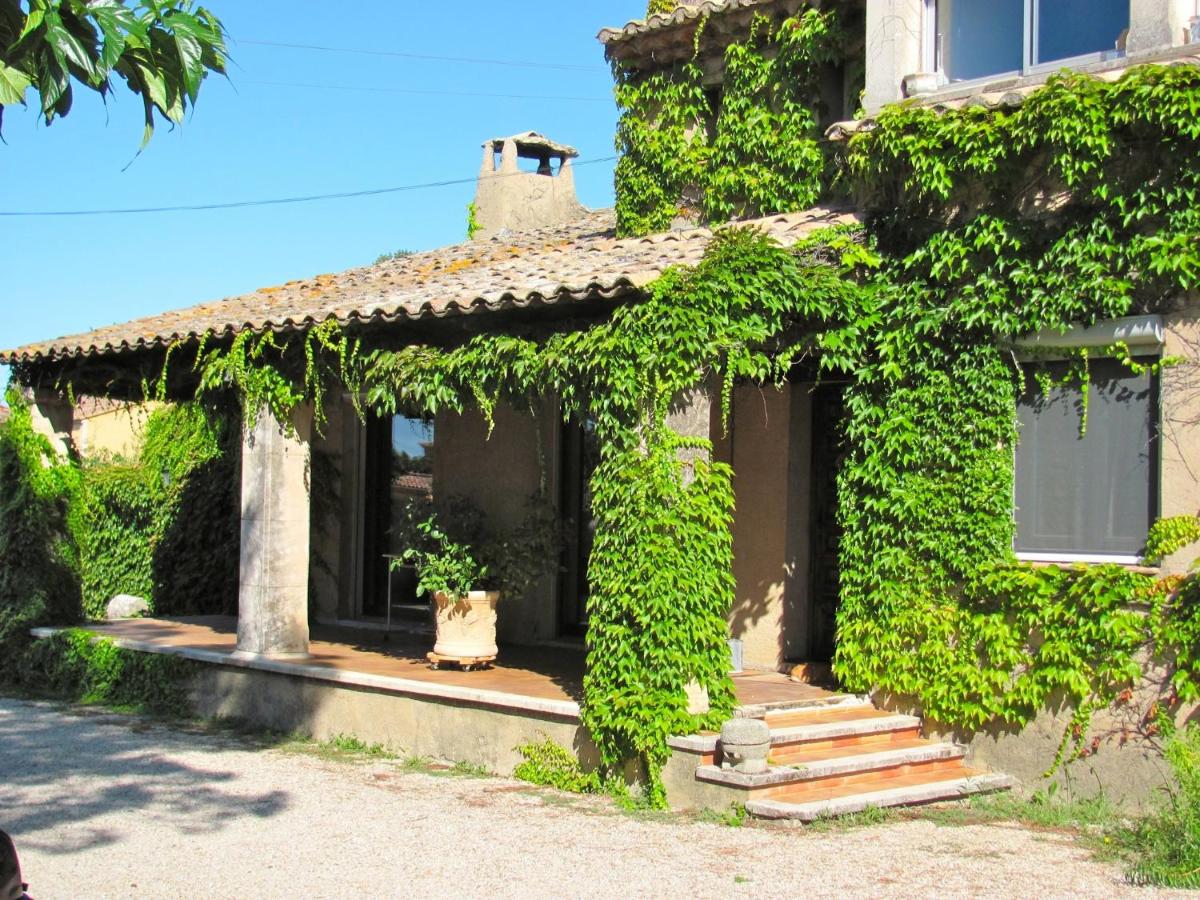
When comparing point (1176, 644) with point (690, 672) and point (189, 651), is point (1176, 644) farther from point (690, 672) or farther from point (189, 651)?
point (189, 651)

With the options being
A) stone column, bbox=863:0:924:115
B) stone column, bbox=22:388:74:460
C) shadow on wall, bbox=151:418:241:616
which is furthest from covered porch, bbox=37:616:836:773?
stone column, bbox=863:0:924:115

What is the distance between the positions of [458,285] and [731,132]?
2.72 metres

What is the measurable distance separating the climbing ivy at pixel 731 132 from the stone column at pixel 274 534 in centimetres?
363

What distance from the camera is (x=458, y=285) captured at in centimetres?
1045

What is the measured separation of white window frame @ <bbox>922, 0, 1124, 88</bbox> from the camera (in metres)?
8.91

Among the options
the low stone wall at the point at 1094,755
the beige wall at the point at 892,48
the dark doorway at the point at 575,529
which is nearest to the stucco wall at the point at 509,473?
the dark doorway at the point at 575,529

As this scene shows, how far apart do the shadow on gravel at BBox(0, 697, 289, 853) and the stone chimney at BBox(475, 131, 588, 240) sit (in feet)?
30.8

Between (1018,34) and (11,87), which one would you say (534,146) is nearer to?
(1018,34)

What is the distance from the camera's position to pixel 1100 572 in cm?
801

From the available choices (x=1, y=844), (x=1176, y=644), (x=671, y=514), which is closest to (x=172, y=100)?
(x=1, y=844)

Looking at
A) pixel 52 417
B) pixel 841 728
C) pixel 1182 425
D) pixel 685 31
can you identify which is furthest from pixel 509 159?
pixel 1182 425

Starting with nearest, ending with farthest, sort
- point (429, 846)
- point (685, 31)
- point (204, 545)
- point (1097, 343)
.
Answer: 1. point (429, 846)
2. point (1097, 343)
3. point (685, 31)
4. point (204, 545)

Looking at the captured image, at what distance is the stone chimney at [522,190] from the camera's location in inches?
723

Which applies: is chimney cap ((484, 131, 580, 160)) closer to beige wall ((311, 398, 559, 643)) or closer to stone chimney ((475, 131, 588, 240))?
stone chimney ((475, 131, 588, 240))
